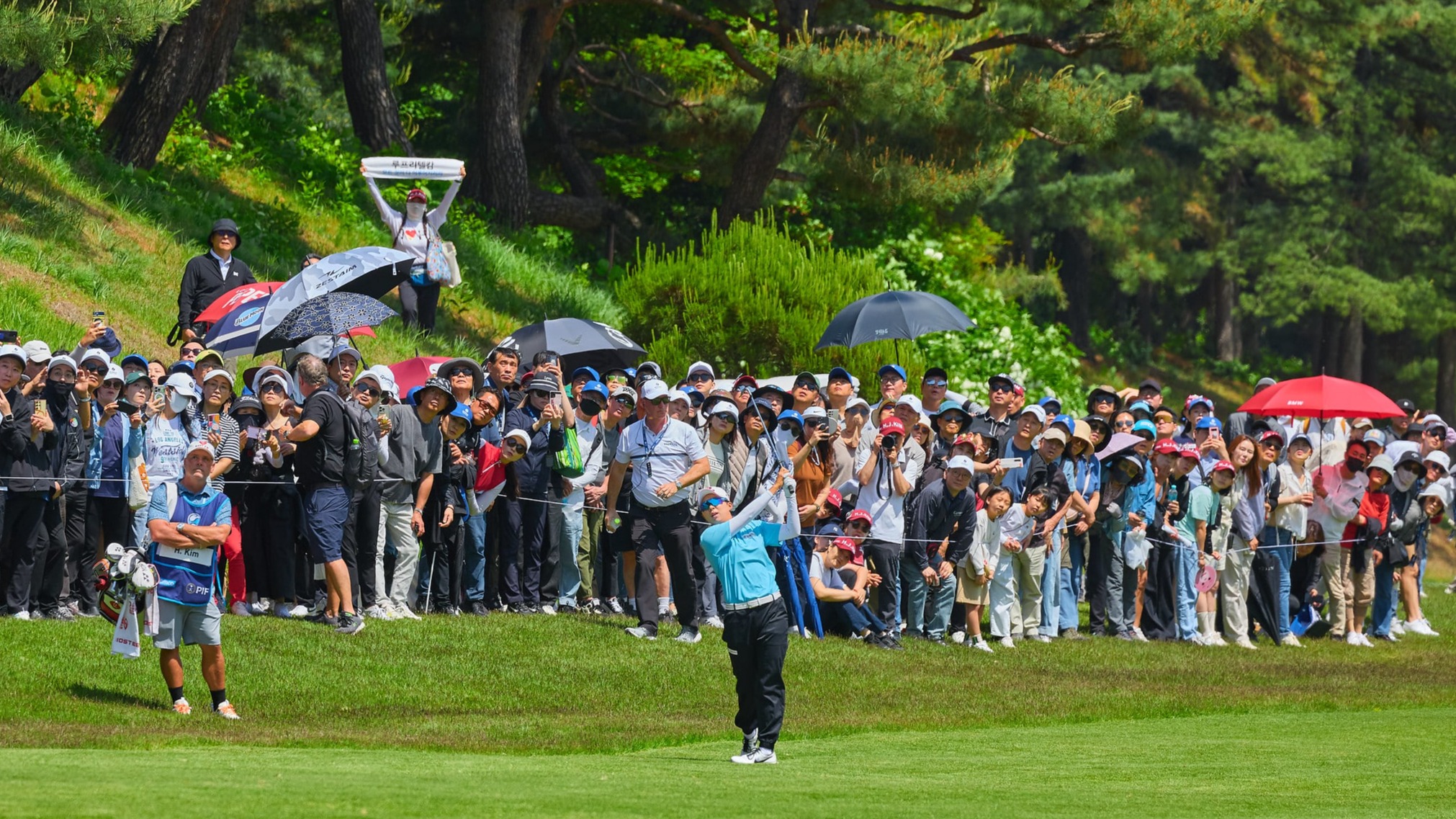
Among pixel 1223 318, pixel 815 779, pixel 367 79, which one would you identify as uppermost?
pixel 367 79

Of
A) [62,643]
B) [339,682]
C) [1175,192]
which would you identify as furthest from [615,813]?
[1175,192]

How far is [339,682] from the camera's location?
13.5 m

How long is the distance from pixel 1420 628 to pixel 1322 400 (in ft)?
9.63

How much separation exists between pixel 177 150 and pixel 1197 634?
1585 cm

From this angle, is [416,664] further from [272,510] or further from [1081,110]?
[1081,110]

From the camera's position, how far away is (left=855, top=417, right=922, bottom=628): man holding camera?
55.3 feet

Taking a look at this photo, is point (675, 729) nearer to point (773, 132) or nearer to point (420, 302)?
point (420, 302)

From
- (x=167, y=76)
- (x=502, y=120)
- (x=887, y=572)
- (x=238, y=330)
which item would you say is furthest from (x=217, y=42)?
(x=887, y=572)

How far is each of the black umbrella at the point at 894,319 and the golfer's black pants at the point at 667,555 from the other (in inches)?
193

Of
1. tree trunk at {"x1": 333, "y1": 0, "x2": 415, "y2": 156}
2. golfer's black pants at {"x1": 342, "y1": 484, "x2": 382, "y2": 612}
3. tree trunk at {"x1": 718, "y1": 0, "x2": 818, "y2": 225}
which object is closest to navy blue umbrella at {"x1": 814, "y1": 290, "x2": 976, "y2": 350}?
golfer's black pants at {"x1": 342, "y1": 484, "x2": 382, "y2": 612}

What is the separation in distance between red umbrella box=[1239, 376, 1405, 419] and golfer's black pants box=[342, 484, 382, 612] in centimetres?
1056

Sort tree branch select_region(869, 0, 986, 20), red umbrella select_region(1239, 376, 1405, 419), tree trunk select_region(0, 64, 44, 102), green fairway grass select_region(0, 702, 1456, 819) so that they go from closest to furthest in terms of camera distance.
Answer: green fairway grass select_region(0, 702, 1456, 819)
red umbrella select_region(1239, 376, 1405, 419)
tree trunk select_region(0, 64, 44, 102)
tree branch select_region(869, 0, 986, 20)

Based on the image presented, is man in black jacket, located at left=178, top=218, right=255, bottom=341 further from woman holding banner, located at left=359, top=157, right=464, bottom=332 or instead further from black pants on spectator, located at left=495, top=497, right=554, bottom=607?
black pants on spectator, located at left=495, top=497, right=554, bottom=607

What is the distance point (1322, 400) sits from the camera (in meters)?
20.7
